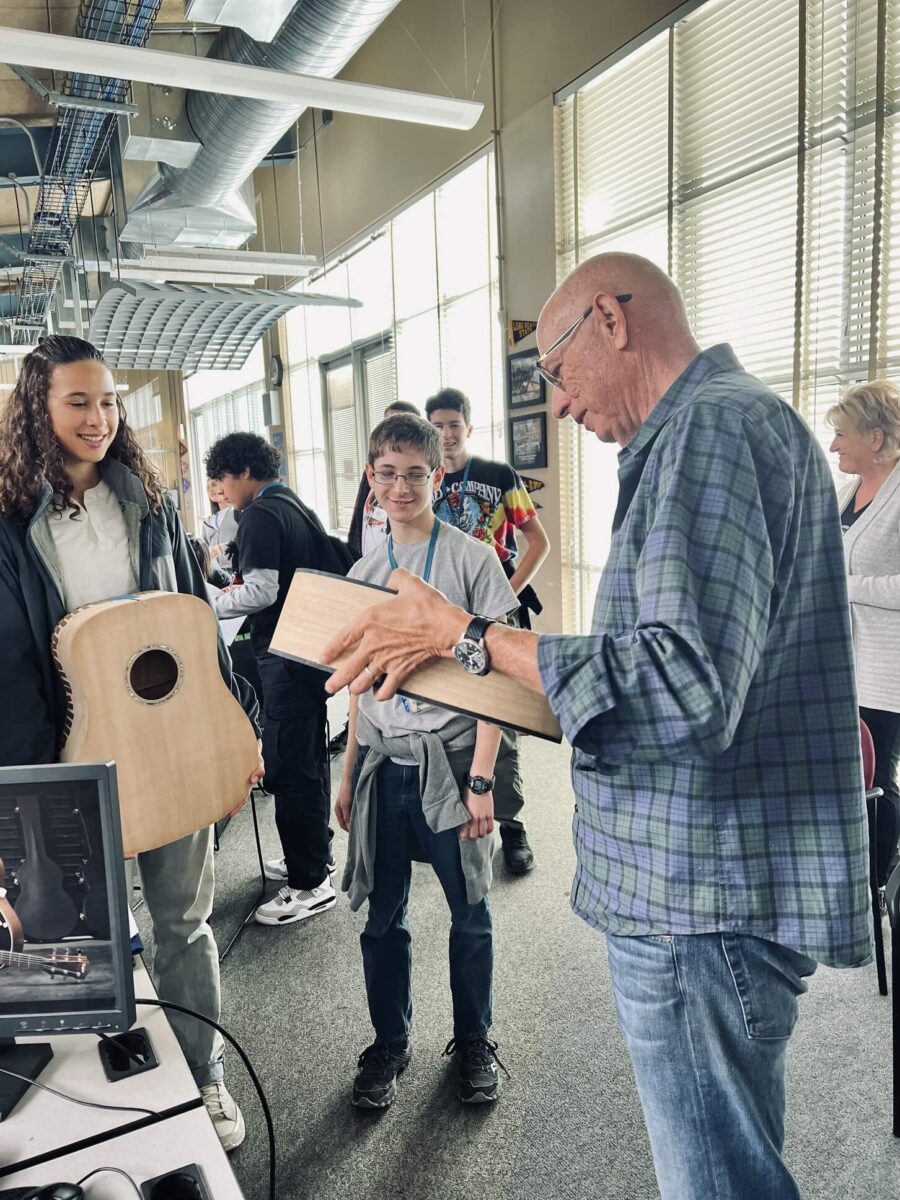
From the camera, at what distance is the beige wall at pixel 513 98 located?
14.0ft

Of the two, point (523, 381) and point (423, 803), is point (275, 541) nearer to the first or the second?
point (423, 803)

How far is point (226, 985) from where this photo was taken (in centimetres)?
249

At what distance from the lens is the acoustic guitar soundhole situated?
1619mm

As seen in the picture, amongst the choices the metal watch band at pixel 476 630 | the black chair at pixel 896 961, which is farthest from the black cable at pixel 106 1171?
the black chair at pixel 896 961

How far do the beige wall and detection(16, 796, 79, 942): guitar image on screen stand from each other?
4.10 meters

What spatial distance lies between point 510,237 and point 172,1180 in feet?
16.5

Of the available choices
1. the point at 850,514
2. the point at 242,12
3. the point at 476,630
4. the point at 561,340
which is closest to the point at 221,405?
the point at 242,12

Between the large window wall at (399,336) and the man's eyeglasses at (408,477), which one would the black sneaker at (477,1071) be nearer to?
the man's eyeglasses at (408,477)

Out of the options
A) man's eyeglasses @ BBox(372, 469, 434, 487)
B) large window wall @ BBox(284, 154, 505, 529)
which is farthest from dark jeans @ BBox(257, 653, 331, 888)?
large window wall @ BBox(284, 154, 505, 529)

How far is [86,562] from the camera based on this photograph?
5.47 ft

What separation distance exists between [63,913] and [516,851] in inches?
93.6

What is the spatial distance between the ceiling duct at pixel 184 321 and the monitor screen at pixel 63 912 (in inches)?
149

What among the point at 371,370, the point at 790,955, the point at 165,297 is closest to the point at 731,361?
the point at 790,955

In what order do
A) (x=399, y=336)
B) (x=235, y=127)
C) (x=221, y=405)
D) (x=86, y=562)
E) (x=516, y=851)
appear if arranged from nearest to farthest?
(x=86, y=562), (x=516, y=851), (x=235, y=127), (x=399, y=336), (x=221, y=405)
